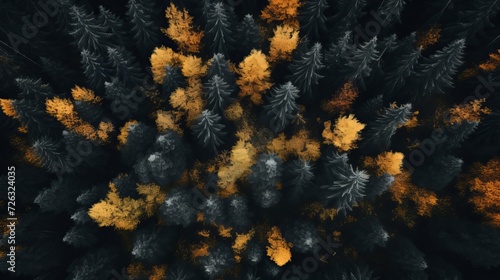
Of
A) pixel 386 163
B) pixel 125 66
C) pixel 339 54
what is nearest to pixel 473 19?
pixel 339 54

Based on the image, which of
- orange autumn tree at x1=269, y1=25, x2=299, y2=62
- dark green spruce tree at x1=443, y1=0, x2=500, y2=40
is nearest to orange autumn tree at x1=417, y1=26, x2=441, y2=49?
dark green spruce tree at x1=443, y1=0, x2=500, y2=40

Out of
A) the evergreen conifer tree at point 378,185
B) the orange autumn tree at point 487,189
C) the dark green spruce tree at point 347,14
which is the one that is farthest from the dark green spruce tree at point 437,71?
the evergreen conifer tree at point 378,185

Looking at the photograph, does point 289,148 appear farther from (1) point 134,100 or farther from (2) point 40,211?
(2) point 40,211

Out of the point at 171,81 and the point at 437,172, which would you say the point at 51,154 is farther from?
the point at 437,172

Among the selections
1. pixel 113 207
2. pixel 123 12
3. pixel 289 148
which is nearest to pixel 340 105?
pixel 289 148

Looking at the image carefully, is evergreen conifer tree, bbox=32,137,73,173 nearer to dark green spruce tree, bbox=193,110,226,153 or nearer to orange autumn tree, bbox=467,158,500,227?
dark green spruce tree, bbox=193,110,226,153

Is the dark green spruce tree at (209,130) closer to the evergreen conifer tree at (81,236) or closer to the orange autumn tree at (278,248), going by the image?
the orange autumn tree at (278,248)
